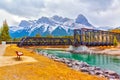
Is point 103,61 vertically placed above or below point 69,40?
below

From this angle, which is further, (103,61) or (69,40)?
(69,40)

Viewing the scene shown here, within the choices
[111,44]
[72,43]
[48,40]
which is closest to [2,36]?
[48,40]

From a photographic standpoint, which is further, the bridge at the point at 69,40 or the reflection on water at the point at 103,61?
the bridge at the point at 69,40

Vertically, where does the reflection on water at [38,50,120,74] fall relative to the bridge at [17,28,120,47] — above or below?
below

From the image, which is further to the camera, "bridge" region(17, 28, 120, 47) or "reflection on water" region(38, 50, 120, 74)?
"bridge" region(17, 28, 120, 47)

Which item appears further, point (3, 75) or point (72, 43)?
point (72, 43)

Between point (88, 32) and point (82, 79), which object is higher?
point (88, 32)

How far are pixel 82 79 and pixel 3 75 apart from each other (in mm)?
7958

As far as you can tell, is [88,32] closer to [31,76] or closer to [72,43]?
[72,43]

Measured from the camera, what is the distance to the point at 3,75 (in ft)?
84.1

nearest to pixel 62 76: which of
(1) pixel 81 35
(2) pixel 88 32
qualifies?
(1) pixel 81 35

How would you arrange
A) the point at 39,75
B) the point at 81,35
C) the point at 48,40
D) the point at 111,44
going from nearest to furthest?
1. the point at 39,75
2. the point at 48,40
3. the point at 81,35
4. the point at 111,44

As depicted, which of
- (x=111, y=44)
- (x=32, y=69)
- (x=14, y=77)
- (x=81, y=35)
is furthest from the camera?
(x=111, y=44)

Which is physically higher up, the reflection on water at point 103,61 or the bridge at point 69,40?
the bridge at point 69,40
